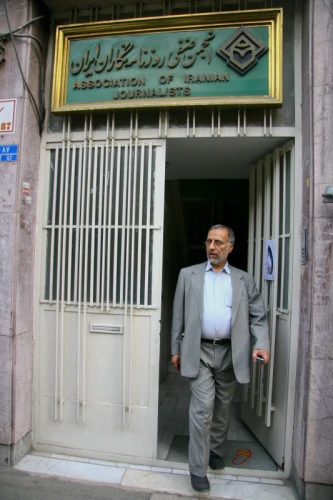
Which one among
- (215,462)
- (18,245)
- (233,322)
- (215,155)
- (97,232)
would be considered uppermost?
(215,155)

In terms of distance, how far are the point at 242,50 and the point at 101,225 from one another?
6.76 ft

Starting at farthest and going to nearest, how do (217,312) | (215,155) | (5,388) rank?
1. (215,155)
2. (5,388)
3. (217,312)

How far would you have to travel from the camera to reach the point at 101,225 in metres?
3.39

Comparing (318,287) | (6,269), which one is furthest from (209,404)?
(6,269)

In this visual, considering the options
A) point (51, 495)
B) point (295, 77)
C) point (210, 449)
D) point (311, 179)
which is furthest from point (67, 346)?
point (295, 77)

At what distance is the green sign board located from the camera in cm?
313

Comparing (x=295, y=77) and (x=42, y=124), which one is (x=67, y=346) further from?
(x=295, y=77)

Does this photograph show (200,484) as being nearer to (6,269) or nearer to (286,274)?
(286,274)

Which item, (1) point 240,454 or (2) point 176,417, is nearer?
(1) point 240,454

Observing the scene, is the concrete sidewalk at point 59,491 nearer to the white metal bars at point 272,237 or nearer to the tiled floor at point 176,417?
the tiled floor at point 176,417

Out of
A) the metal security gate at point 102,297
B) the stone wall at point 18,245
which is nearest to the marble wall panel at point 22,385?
the stone wall at point 18,245

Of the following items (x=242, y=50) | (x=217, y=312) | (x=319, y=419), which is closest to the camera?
(x=319, y=419)

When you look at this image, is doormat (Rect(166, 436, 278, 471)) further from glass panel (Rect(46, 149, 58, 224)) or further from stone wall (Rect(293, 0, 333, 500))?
glass panel (Rect(46, 149, 58, 224))

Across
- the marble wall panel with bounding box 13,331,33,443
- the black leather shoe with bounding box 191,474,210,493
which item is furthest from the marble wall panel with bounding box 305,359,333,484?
the marble wall panel with bounding box 13,331,33,443
